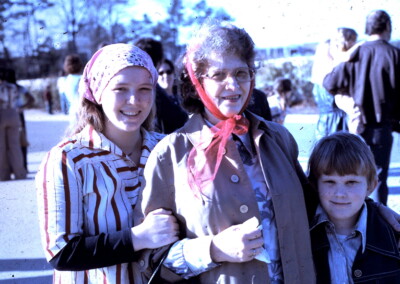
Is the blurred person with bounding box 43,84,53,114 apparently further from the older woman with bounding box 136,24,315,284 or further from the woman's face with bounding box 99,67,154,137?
the older woman with bounding box 136,24,315,284

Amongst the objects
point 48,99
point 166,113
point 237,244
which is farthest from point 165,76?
point 48,99

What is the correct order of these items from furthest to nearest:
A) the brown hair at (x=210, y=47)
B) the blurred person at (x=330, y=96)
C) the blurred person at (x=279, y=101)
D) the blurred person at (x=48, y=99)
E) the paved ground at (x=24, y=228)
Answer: the blurred person at (x=48, y=99) < the blurred person at (x=279, y=101) < the blurred person at (x=330, y=96) < the paved ground at (x=24, y=228) < the brown hair at (x=210, y=47)

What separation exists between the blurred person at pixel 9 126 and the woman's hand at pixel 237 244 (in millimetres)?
5579

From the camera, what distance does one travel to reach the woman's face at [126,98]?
6.00 ft

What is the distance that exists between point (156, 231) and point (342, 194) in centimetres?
83

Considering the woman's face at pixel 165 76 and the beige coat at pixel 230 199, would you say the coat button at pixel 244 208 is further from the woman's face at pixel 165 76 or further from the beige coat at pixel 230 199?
the woman's face at pixel 165 76

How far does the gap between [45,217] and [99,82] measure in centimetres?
57

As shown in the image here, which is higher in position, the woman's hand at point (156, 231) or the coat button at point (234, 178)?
the coat button at point (234, 178)

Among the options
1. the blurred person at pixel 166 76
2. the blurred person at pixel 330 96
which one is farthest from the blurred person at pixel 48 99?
the blurred person at pixel 166 76

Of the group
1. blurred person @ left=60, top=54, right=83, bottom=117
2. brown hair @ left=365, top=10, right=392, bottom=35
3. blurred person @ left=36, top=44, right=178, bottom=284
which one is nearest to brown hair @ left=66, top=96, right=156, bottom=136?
blurred person @ left=36, top=44, right=178, bottom=284

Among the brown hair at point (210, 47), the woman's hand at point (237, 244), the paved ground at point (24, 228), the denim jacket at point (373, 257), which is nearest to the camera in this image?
the woman's hand at point (237, 244)

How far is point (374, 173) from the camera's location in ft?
6.73

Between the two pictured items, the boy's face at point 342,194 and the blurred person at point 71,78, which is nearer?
the boy's face at point 342,194

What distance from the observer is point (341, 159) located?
1979 millimetres
